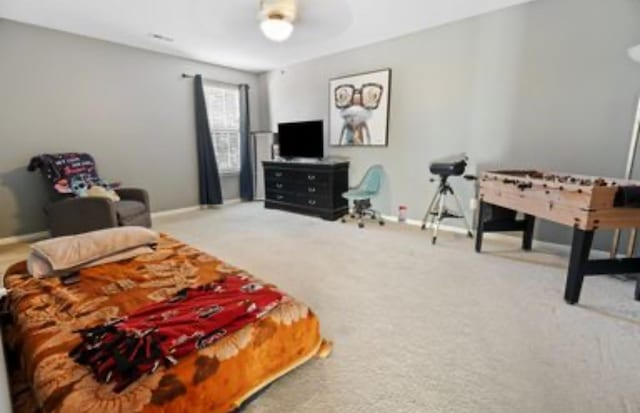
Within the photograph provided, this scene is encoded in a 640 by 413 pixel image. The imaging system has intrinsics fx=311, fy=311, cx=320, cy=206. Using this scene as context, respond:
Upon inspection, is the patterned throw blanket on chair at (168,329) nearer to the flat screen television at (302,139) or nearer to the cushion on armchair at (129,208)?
the cushion on armchair at (129,208)

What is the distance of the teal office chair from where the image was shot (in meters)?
4.27

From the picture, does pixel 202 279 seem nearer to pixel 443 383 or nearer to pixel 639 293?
pixel 443 383

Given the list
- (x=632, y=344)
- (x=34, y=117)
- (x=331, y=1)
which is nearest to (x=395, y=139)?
(x=331, y=1)

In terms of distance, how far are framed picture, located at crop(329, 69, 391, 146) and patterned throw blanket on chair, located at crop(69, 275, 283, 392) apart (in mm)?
3403

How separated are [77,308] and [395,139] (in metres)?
3.88

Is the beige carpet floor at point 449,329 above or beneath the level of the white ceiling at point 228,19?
beneath

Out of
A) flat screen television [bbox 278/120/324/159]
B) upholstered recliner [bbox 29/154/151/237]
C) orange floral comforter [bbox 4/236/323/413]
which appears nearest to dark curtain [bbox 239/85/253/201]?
flat screen television [bbox 278/120/324/159]

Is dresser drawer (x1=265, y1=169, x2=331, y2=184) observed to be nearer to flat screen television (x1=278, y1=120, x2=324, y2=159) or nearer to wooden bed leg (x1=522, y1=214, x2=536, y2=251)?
flat screen television (x1=278, y1=120, x2=324, y2=159)

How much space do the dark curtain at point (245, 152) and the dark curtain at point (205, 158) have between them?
1.93ft

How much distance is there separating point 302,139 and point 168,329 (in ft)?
13.5

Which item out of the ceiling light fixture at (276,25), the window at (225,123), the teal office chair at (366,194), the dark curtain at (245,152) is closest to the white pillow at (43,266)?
the ceiling light fixture at (276,25)

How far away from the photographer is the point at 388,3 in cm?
312

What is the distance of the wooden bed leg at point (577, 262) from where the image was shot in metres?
2.08

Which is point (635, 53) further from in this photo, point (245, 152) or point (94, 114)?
point (94, 114)
